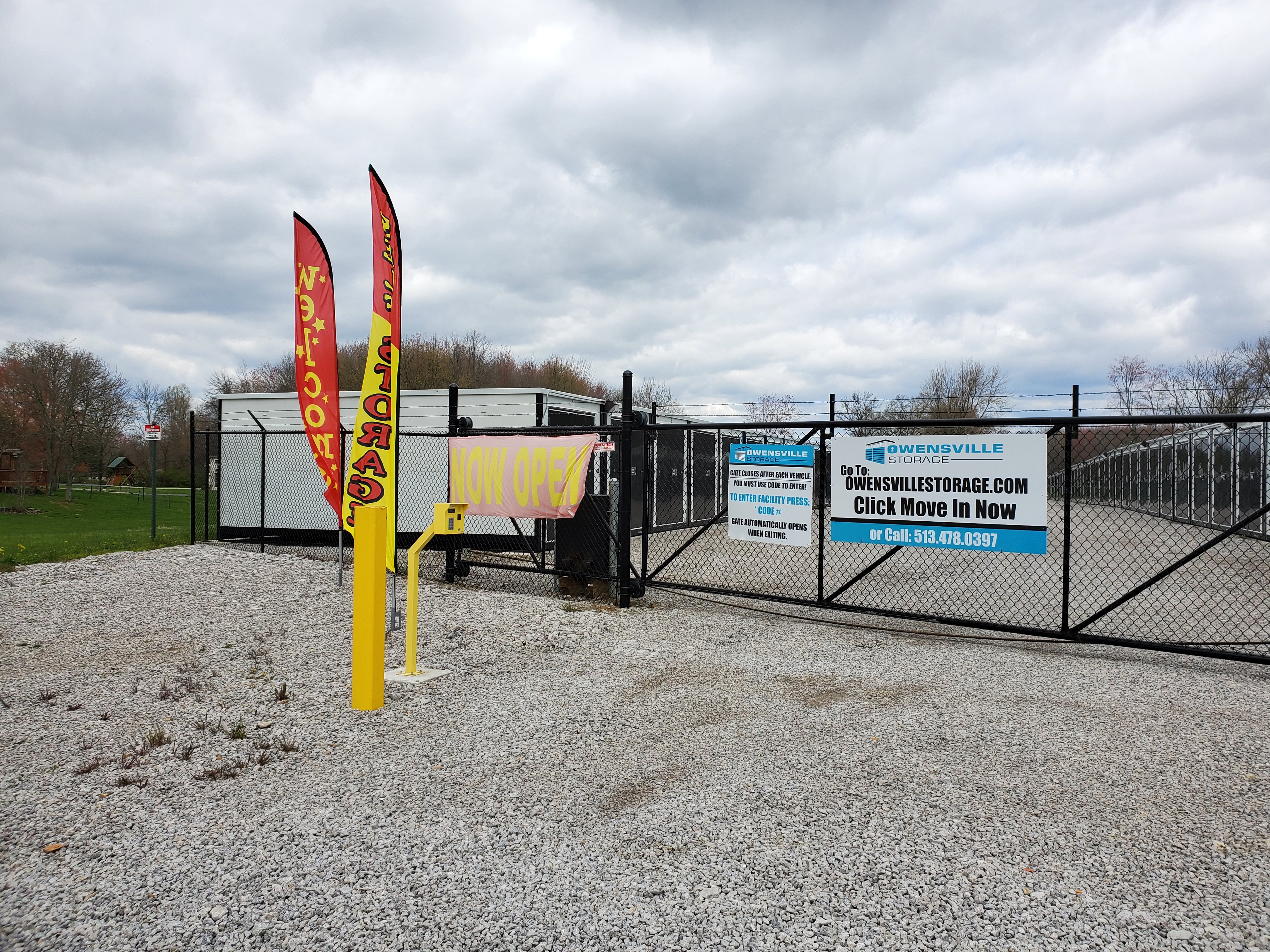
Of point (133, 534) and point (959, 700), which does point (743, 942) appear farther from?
point (133, 534)

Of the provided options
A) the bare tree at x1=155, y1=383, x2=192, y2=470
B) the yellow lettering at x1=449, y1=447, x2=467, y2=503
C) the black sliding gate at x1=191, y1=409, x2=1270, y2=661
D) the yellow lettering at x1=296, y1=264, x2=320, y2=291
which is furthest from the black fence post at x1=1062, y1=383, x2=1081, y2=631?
the bare tree at x1=155, y1=383, x2=192, y2=470

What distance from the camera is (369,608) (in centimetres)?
445

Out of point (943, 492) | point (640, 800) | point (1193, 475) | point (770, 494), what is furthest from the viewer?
point (1193, 475)

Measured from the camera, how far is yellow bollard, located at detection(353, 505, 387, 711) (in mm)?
4410

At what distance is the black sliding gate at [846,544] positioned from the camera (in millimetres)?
6465

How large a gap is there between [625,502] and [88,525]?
76.3ft

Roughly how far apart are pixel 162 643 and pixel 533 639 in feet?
10.1

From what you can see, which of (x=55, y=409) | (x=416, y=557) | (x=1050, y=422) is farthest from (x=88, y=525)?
(x=1050, y=422)

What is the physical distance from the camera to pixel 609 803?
3230 mm

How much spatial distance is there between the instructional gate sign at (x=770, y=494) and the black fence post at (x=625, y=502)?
103 centimetres

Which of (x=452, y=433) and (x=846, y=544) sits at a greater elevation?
(x=452, y=433)

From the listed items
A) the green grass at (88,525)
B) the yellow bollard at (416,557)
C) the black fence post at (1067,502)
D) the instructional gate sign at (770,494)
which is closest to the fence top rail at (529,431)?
the instructional gate sign at (770,494)

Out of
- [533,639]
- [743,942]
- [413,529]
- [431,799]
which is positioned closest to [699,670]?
[533,639]

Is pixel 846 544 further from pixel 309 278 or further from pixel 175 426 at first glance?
pixel 175 426
